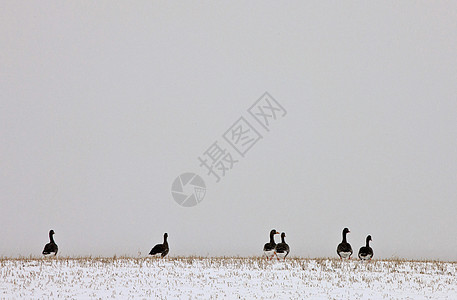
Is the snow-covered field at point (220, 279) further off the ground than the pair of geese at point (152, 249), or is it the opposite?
the pair of geese at point (152, 249)

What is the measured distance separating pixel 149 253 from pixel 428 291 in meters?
12.7

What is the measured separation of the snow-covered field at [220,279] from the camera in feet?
64.4

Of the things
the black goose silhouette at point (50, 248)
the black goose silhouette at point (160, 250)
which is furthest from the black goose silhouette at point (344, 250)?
the black goose silhouette at point (50, 248)

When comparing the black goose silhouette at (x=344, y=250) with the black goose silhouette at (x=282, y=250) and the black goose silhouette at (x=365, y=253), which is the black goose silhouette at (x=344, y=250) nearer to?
the black goose silhouette at (x=365, y=253)

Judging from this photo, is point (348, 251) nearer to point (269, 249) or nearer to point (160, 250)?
point (269, 249)

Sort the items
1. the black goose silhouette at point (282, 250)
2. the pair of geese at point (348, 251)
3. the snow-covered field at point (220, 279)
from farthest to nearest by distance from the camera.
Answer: the pair of geese at point (348, 251) < the black goose silhouette at point (282, 250) < the snow-covered field at point (220, 279)

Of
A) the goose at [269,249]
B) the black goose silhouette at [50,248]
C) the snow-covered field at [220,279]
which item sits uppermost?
the goose at [269,249]

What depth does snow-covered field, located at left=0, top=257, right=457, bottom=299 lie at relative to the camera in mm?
19625

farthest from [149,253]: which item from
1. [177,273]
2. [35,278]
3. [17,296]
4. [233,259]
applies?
[17,296]

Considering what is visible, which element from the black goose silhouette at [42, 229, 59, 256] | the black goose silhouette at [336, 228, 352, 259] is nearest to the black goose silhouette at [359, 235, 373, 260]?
the black goose silhouette at [336, 228, 352, 259]

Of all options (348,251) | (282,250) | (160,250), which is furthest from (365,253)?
(160,250)

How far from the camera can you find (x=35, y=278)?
2080cm

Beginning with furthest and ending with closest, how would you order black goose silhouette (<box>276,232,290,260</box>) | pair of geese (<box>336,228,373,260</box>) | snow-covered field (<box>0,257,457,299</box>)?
1. pair of geese (<box>336,228,373,260</box>)
2. black goose silhouette (<box>276,232,290,260</box>)
3. snow-covered field (<box>0,257,457,299</box>)

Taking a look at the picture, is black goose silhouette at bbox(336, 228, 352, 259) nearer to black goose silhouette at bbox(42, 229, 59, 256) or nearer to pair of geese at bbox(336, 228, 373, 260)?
pair of geese at bbox(336, 228, 373, 260)
